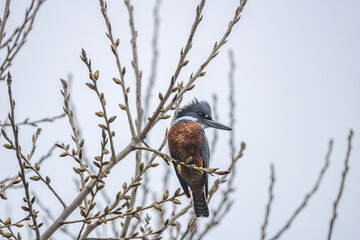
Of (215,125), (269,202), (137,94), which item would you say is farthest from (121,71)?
(215,125)

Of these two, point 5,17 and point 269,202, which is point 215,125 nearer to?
point 269,202

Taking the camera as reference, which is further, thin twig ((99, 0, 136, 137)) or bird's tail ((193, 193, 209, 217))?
bird's tail ((193, 193, 209, 217))

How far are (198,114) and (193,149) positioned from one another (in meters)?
0.83

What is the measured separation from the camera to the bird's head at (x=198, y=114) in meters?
5.27

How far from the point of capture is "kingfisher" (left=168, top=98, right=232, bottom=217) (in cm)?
466

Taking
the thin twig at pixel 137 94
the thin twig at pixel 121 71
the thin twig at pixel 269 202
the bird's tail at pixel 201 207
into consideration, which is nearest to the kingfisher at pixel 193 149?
the bird's tail at pixel 201 207

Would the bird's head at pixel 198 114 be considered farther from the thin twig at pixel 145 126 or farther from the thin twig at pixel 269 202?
the thin twig at pixel 145 126

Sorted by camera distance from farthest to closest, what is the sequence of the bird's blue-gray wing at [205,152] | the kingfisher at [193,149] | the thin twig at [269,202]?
the bird's blue-gray wing at [205,152] → the kingfisher at [193,149] → the thin twig at [269,202]

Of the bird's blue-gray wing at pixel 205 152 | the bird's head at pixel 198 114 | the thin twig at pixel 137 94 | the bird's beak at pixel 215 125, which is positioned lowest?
→ the thin twig at pixel 137 94

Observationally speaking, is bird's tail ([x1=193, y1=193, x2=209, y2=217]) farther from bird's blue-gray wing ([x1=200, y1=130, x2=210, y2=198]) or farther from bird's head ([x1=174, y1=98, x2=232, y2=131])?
bird's head ([x1=174, y1=98, x2=232, y2=131])

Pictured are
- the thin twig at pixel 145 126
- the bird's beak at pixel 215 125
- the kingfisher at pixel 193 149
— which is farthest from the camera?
the bird's beak at pixel 215 125

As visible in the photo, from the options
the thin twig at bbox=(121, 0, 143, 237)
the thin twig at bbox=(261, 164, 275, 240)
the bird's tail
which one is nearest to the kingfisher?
the bird's tail

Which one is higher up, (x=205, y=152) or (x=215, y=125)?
(x=215, y=125)

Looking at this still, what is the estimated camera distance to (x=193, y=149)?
4.71m
